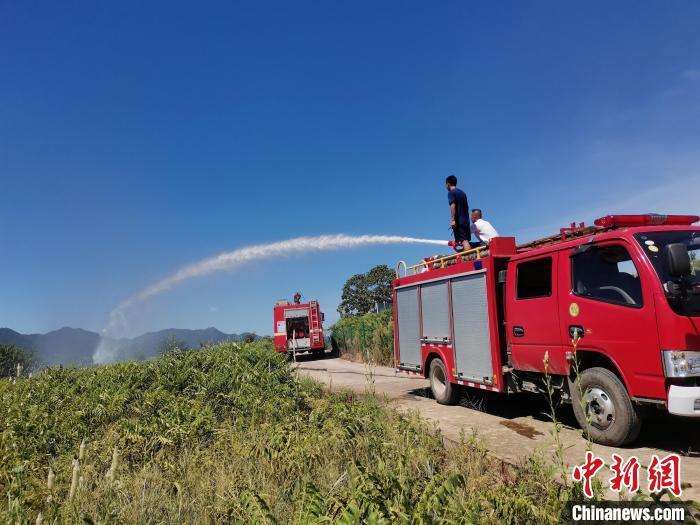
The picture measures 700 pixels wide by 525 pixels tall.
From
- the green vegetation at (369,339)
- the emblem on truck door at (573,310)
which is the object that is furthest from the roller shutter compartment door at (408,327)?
the green vegetation at (369,339)

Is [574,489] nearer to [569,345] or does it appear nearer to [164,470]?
[569,345]

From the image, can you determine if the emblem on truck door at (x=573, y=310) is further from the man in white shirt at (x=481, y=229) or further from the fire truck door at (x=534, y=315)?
the man in white shirt at (x=481, y=229)

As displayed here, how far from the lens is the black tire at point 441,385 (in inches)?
327

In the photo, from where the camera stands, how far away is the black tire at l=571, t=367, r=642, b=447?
4926 mm

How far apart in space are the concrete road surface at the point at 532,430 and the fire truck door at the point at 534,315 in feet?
2.66

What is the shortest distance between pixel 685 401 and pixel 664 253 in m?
1.65

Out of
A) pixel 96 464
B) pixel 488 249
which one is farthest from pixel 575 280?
pixel 96 464

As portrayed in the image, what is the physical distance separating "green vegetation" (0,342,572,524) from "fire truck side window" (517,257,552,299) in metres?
2.67

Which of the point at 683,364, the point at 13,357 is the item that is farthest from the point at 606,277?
the point at 13,357

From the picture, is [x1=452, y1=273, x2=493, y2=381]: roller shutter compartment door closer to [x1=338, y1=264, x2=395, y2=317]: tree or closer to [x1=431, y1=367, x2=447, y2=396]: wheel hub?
[x1=431, y1=367, x2=447, y2=396]: wheel hub

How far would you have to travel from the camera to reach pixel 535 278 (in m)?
6.45

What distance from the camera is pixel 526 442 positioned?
561 centimetres

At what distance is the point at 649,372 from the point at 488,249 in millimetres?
3250

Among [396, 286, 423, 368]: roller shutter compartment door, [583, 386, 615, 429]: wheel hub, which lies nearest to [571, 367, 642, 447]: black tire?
[583, 386, 615, 429]: wheel hub
